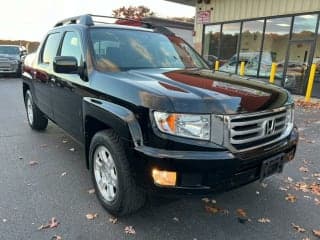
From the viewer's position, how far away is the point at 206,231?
9.52 feet

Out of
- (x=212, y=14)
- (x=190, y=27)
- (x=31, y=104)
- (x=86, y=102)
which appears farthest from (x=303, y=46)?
(x=190, y=27)

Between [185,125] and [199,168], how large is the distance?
34cm

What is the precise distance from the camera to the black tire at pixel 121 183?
272 centimetres

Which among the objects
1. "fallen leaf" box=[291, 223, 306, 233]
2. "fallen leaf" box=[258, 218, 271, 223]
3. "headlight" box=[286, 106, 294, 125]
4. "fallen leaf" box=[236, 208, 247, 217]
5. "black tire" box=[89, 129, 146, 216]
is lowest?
"fallen leaf" box=[236, 208, 247, 217]

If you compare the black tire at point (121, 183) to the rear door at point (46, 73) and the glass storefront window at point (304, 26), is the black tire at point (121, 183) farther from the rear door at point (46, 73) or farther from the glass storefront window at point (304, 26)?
the glass storefront window at point (304, 26)

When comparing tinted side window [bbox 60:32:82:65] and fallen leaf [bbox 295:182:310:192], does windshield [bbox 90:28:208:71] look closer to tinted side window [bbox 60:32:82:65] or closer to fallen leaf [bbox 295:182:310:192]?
tinted side window [bbox 60:32:82:65]

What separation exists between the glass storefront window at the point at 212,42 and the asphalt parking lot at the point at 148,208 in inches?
475

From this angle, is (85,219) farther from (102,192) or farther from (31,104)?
(31,104)

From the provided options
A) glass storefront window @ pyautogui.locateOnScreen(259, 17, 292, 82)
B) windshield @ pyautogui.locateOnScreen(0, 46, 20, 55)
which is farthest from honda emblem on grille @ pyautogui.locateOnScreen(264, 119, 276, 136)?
windshield @ pyautogui.locateOnScreen(0, 46, 20, 55)

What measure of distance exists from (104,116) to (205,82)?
100cm

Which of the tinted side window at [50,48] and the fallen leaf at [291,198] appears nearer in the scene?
the fallen leaf at [291,198]

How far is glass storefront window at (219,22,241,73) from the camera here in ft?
48.8

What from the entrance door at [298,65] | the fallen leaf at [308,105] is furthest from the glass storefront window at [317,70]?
the fallen leaf at [308,105]

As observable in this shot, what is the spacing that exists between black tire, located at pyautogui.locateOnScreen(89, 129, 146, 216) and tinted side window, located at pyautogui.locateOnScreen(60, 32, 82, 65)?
114 centimetres
